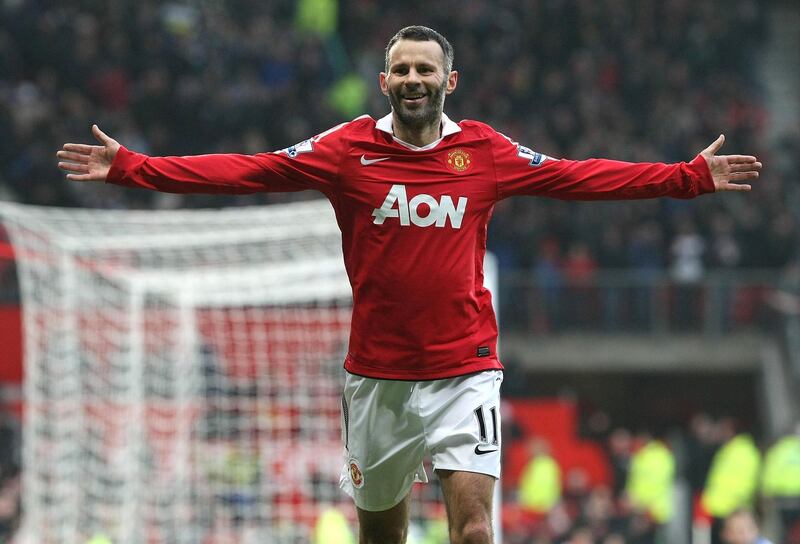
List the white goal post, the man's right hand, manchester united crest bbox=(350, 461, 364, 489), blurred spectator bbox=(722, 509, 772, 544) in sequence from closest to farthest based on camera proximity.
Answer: the man's right hand, manchester united crest bbox=(350, 461, 364, 489), blurred spectator bbox=(722, 509, 772, 544), the white goal post

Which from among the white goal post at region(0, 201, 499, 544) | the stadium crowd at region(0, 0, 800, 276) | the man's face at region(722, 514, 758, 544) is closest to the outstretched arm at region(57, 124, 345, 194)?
the man's face at region(722, 514, 758, 544)

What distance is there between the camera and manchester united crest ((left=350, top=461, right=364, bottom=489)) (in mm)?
5332

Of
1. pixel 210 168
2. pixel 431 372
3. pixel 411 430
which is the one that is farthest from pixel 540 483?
pixel 210 168

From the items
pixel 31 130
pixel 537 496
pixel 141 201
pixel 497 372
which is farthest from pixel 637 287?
pixel 497 372

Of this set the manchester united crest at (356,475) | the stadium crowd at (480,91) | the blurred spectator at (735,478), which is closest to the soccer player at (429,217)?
the manchester united crest at (356,475)

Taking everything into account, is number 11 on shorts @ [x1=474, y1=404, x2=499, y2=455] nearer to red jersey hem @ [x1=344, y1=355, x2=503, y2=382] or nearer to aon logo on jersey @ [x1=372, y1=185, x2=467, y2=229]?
red jersey hem @ [x1=344, y1=355, x2=503, y2=382]

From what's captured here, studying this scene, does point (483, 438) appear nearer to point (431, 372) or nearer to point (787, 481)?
point (431, 372)

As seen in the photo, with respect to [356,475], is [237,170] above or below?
above

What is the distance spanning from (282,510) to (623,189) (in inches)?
256

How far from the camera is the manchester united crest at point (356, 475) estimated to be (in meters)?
5.33

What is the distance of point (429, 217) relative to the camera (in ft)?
16.7

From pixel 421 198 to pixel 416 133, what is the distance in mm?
261

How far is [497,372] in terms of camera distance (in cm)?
524

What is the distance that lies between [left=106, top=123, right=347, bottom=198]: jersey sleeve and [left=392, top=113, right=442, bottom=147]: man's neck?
214 mm
